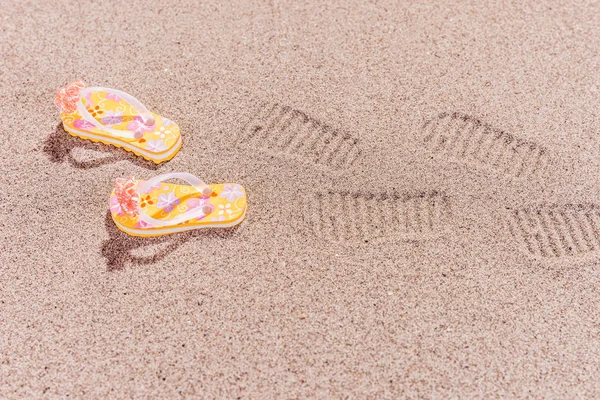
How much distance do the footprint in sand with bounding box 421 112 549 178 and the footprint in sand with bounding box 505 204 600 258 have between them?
115mm

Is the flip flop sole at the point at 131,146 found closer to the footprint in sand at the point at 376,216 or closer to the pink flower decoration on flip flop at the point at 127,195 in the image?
the pink flower decoration on flip flop at the point at 127,195

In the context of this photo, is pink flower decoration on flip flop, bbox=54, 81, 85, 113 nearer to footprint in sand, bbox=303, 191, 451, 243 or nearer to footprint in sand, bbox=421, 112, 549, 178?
footprint in sand, bbox=303, 191, 451, 243

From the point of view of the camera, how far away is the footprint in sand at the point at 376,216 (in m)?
1.20

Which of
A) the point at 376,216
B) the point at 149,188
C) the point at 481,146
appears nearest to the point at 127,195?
the point at 149,188

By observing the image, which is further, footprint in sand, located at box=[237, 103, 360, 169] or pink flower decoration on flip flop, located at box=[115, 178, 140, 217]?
footprint in sand, located at box=[237, 103, 360, 169]

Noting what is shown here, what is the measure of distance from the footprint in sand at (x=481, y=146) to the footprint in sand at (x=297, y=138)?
0.74ft

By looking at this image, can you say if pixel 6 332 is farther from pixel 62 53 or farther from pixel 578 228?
pixel 578 228

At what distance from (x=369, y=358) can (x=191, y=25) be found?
1137mm

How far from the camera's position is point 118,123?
4.37 ft

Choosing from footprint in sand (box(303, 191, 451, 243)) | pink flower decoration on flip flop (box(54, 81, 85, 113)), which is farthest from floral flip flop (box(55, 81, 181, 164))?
footprint in sand (box(303, 191, 451, 243))

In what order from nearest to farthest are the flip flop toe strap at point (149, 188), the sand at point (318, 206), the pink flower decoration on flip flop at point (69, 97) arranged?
the sand at point (318, 206), the flip flop toe strap at point (149, 188), the pink flower decoration on flip flop at point (69, 97)

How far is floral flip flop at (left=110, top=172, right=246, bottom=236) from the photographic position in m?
1.18

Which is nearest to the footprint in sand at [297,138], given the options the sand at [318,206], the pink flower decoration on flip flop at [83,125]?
the sand at [318,206]

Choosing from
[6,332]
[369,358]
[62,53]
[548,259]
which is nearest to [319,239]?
[369,358]
